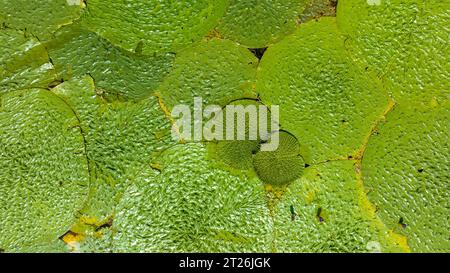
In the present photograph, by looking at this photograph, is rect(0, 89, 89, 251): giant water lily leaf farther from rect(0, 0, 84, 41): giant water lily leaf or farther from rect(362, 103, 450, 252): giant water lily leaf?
rect(362, 103, 450, 252): giant water lily leaf

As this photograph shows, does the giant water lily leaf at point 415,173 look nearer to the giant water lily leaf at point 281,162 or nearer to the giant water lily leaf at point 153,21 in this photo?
the giant water lily leaf at point 281,162

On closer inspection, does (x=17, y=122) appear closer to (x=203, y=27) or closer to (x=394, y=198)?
(x=203, y=27)

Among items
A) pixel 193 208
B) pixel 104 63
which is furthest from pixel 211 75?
pixel 193 208

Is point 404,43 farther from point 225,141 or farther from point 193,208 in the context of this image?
point 193,208

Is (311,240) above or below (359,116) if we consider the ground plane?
below

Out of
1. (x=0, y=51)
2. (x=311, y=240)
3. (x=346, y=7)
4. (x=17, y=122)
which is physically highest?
(x=346, y=7)

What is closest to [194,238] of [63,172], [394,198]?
[63,172]
